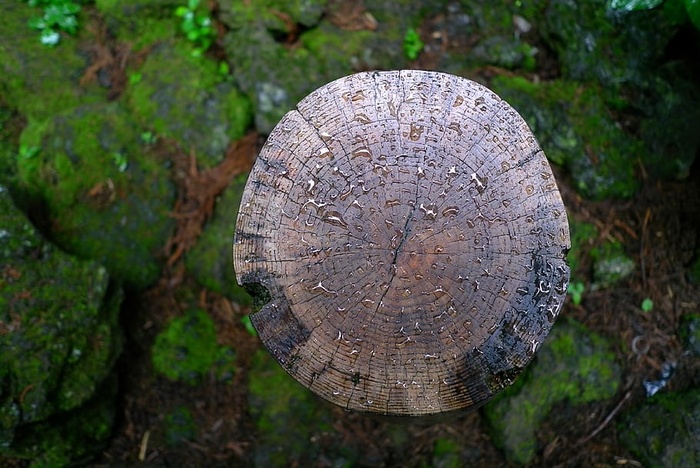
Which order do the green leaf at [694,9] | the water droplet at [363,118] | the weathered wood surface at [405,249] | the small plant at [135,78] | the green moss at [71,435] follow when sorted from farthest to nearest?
the small plant at [135,78]
the green moss at [71,435]
the green leaf at [694,9]
the water droplet at [363,118]
the weathered wood surface at [405,249]

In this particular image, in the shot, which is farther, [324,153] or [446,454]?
[446,454]

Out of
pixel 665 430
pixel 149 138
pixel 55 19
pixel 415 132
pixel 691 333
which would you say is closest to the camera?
pixel 415 132

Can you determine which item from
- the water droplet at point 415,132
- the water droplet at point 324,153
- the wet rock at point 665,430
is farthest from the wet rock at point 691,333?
the water droplet at point 324,153

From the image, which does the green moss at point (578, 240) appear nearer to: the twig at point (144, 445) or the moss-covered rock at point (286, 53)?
the moss-covered rock at point (286, 53)

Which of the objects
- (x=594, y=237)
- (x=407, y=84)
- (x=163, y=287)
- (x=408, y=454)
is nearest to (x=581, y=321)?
(x=594, y=237)

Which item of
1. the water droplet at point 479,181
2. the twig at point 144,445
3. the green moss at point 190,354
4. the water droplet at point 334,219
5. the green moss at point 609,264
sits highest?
the water droplet at point 479,181

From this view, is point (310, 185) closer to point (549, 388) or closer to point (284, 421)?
point (284, 421)

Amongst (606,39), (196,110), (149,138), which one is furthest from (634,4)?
(149,138)
